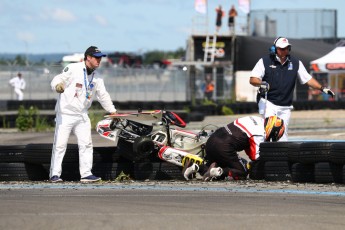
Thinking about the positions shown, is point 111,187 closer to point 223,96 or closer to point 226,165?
point 226,165

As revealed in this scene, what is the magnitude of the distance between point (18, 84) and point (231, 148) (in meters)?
28.6

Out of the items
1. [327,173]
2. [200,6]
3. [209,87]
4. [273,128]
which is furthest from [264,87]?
[200,6]

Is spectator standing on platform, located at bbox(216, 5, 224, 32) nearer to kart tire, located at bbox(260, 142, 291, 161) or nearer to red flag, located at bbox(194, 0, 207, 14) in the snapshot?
Result: red flag, located at bbox(194, 0, 207, 14)

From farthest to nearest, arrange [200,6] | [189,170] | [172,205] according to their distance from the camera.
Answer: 1. [200,6]
2. [189,170]
3. [172,205]

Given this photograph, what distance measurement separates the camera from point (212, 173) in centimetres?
1184

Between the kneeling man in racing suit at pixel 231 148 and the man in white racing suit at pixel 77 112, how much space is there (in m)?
1.20

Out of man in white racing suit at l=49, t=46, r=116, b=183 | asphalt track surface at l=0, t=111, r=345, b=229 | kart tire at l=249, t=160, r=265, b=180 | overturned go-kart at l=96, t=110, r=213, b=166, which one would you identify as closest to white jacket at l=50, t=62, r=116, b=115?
man in white racing suit at l=49, t=46, r=116, b=183

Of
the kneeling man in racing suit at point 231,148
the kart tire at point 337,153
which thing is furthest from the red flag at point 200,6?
the kart tire at point 337,153

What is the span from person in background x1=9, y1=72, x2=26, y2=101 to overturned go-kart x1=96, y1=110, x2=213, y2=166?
27.4 metres

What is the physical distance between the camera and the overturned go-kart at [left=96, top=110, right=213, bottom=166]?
12.0 metres

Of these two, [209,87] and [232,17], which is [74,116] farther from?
[232,17]

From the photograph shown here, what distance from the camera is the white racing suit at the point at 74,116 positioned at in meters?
12.0

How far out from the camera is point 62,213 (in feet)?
27.7

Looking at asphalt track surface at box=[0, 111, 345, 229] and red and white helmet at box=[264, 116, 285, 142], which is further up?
red and white helmet at box=[264, 116, 285, 142]
